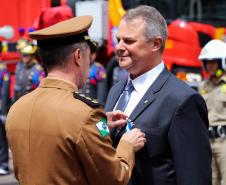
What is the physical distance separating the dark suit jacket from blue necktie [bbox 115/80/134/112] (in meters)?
0.22

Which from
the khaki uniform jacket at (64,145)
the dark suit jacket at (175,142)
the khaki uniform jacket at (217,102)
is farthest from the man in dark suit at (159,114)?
the khaki uniform jacket at (217,102)

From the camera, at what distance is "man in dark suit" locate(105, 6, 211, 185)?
2.63m

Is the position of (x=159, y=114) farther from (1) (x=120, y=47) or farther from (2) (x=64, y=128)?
(2) (x=64, y=128)

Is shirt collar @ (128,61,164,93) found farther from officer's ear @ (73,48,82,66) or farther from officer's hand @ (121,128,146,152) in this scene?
officer's ear @ (73,48,82,66)

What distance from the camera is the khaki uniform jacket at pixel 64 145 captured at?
7.39 ft

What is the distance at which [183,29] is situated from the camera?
8.87m

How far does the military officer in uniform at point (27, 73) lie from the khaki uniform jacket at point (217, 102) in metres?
3.75

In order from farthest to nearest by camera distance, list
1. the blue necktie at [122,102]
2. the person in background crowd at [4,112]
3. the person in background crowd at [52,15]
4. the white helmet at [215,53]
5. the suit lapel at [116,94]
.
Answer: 1. the person in background crowd at [52,15]
2. the person in background crowd at [4,112]
3. the white helmet at [215,53]
4. the suit lapel at [116,94]
5. the blue necktie at [122,102]

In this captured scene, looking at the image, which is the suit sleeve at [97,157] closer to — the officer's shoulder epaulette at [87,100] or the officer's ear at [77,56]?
the officer's shoulder epaulette at [87,100]

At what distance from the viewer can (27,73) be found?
8914 millimetres

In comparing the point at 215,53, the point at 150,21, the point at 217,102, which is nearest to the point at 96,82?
the point at 215,53

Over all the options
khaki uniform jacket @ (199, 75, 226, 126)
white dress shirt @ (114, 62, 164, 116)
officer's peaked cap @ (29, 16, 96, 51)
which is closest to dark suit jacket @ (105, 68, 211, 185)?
white dress shirt @ (114, 62, 164, 116)

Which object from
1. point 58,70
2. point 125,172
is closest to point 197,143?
point 125,172

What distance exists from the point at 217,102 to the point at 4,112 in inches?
162
